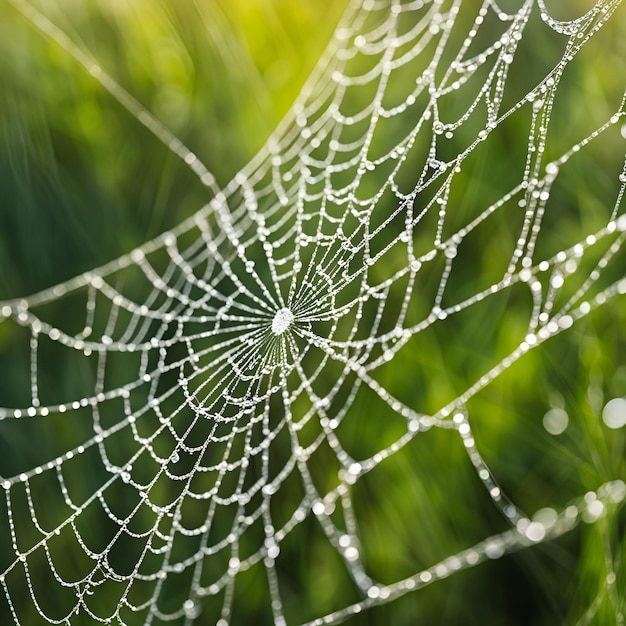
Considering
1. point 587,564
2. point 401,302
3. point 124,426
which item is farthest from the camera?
point 124,426

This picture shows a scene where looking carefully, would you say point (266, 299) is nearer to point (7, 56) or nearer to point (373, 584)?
point (373, 584)

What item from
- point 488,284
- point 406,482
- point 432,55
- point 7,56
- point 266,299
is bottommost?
point 406,482

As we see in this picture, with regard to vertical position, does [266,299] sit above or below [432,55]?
below

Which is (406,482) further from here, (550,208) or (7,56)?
(7,56)

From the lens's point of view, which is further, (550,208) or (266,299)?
(266,299)

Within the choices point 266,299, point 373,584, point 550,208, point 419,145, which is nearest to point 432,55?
point 419,145

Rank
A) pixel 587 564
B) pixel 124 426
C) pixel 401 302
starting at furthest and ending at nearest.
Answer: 1. pixel 124 426
2. pixel 401 302
3. pixel 587 564
